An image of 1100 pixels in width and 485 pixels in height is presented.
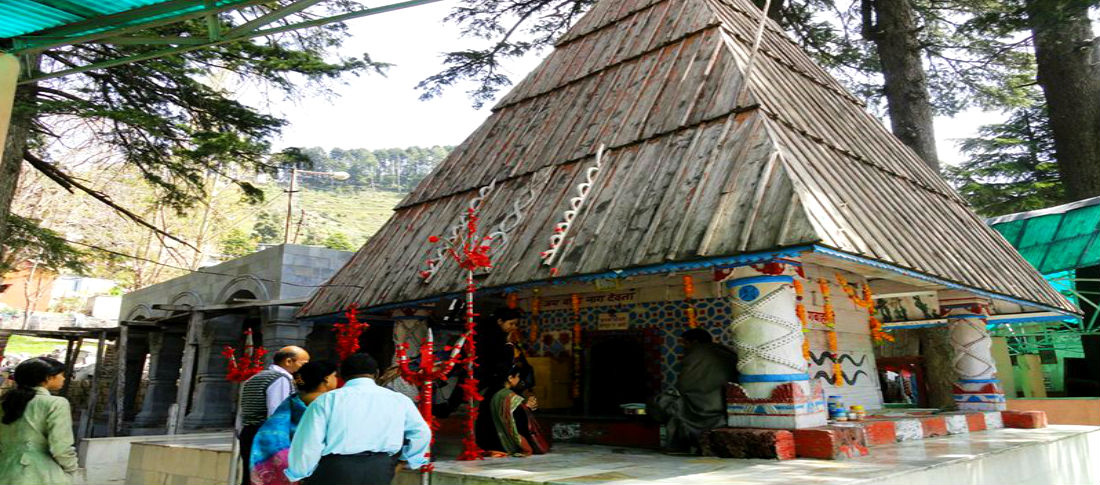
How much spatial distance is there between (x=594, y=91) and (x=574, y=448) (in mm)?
5225

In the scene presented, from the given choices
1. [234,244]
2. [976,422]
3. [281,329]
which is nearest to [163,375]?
[281,329]

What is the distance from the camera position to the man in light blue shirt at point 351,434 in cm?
365

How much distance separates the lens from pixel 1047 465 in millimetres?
7199

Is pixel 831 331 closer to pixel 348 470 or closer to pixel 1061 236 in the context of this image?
pixel 348 470

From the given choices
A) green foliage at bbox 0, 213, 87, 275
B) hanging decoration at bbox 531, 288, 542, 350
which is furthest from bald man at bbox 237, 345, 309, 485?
green foliage at bbox 0, 213, 87, 275

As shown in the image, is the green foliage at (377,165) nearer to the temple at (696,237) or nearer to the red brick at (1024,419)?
the temple at (696,237)

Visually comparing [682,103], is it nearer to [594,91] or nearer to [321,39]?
[594,91]

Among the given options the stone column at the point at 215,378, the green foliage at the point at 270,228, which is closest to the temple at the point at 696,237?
the stone column at the point at 215,378

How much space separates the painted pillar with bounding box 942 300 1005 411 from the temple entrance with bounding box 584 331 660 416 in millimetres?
4640

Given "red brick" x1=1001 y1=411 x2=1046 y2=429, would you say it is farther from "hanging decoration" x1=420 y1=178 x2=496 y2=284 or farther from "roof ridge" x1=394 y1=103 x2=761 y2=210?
"hanging decoration" x1=420 y1=178 x2=496 y2=284

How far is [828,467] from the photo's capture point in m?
5.29

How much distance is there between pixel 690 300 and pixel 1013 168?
16985 mm

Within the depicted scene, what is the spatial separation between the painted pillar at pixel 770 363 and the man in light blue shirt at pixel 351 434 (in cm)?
345

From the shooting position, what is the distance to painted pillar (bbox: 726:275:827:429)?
Result: 6000 mm
